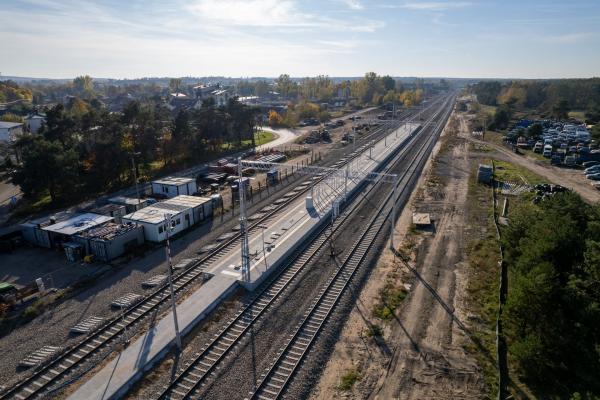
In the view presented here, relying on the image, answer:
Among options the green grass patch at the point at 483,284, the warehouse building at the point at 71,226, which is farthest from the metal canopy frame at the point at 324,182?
the warehouse building at the point at 71,226

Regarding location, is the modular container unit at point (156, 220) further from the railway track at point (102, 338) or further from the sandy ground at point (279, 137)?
the sandy ground at point (279, 137)

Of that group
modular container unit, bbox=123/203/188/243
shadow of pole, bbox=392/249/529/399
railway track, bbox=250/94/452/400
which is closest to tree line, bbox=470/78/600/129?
railway track, bbox=250/94/452/400

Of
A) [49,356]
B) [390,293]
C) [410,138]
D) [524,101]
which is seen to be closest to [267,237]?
[390,293]

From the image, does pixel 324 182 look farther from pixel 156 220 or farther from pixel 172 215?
pixel 156 220

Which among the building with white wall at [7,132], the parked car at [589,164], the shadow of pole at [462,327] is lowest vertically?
the shadow of pole at [462,327]

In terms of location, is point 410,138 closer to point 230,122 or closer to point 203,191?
point 230,122

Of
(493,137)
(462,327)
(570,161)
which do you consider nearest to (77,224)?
(462,327)
